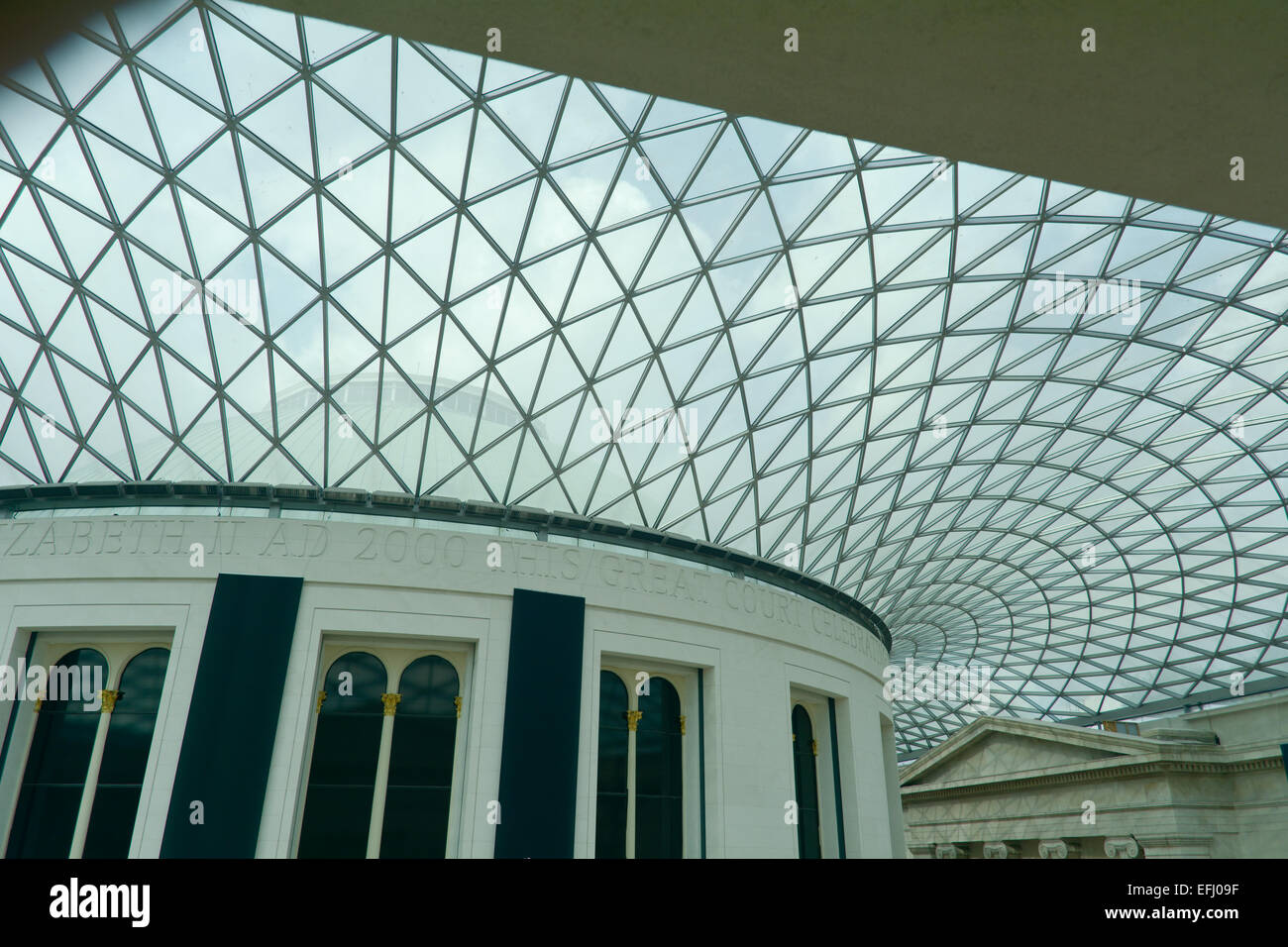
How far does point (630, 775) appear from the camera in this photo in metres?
25.5

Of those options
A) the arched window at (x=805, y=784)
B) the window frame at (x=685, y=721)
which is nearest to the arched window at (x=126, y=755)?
the window frame at (x=685, y=721)

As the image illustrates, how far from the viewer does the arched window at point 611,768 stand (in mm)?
24703

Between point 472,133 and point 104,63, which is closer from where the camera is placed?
point 104,63

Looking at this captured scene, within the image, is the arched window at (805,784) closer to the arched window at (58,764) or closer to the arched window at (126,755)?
the arched window at (126,755)

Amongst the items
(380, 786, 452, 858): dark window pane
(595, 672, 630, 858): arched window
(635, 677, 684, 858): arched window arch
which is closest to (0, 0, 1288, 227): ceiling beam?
(595, 672, 630, 858): arched window

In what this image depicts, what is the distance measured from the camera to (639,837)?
993 inches

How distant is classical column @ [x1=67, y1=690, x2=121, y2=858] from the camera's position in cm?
2197

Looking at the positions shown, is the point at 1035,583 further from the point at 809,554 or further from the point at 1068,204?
the point at 1068,204

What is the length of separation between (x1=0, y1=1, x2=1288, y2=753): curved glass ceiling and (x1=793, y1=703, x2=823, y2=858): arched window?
6411 millimetres

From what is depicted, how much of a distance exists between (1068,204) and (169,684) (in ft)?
94.5

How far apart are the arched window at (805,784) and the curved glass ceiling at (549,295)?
6.41 metres
